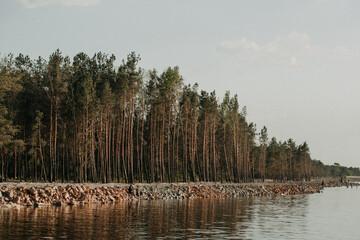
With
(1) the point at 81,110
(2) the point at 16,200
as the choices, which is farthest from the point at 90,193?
(1) the point at 81,110

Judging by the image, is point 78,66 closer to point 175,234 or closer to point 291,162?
point 175,234

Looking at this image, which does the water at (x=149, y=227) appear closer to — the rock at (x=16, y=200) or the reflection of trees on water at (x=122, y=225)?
the reflection of trees on water at (x=122, y=225)

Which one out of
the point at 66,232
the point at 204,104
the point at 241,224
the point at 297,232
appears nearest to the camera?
the point at 66,232

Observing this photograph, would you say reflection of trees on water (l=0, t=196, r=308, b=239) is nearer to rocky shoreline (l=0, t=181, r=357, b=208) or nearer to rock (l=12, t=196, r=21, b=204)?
rock (l=12, t=196, r=21, b=204)

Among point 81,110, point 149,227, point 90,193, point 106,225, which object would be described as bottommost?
point 149,227

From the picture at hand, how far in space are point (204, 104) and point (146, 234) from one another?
55051 millimetres

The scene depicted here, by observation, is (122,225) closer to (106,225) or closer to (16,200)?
(106,225)

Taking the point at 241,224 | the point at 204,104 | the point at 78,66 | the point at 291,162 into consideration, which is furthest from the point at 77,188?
→ the point at 291,162

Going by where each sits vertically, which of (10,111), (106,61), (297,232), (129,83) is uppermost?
(106,61)

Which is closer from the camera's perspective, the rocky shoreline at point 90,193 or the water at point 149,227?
the water at point 149,227

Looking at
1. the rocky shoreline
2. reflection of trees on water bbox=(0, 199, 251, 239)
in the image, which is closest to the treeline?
the rocky shoreline

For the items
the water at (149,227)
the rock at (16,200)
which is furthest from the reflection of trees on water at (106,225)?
the rock at (16,200)

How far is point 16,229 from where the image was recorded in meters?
18.5

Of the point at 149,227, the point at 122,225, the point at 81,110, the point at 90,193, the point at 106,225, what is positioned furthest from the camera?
the point at 81,110
